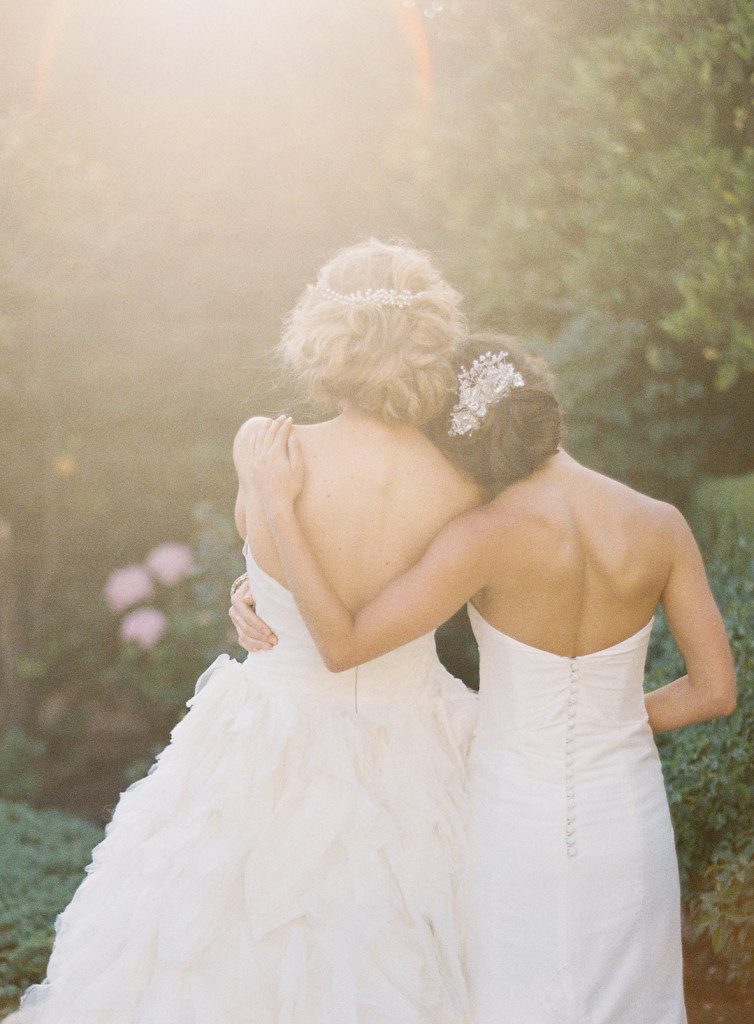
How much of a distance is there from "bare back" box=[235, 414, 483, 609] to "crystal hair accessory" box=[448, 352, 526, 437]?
0.38ft

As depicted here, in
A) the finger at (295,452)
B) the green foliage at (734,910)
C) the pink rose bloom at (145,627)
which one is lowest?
the green foliage at (734,910)

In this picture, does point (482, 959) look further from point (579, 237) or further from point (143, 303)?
point (143, 303)

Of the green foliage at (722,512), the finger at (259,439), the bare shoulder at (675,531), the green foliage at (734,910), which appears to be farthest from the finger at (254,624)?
the green foliage at (722,512)

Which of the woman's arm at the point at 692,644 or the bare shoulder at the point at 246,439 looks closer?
the woman's arm at the point at 692,644

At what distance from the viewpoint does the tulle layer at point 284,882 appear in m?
2.24

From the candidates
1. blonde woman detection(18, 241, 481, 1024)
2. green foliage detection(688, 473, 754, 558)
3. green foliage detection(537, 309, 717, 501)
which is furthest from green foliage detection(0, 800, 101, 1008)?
green foliage detection(537, 309, 717, 501)

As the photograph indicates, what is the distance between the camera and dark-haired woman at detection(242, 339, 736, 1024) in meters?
2.15

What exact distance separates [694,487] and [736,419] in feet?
1.87

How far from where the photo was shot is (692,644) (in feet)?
7.43

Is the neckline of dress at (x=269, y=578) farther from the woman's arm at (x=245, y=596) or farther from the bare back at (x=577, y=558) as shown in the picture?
the bare back at (x=577, y=558)

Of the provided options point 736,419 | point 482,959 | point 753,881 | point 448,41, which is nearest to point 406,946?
point 482,959

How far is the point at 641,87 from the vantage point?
4.55m

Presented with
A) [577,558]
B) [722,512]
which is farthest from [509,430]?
[722,512]

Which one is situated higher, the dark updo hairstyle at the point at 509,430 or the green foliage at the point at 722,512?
the dark updo hairstyle at the point at 509,430
